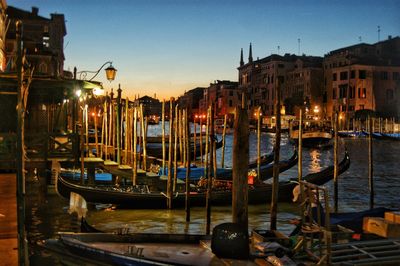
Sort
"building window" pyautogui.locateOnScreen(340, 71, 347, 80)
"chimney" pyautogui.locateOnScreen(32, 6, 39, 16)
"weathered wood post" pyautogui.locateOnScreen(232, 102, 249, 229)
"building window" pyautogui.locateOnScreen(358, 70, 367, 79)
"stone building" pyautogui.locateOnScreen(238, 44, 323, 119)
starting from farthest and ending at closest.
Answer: "stone building" pyautogui.locateOnScreen(238, 44, 323, 119) → "building window" pyautogui.locateOnScreen(340, 71, 347, 80) → "building window" pyautogui.locateOnScreen(358, 70, 367, 79) → "chimney" pyautogui.locateOnScreen(32, 6, 39, 16) → "weathered wood post" pyautogui.locateOnScreen(232, 102, 249, 229)

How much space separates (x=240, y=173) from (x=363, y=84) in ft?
160

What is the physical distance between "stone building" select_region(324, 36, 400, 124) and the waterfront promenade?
152ft

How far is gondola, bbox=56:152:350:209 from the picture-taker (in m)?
10.9

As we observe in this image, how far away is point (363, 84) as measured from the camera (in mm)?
52281

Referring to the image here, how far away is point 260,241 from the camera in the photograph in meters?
6.21

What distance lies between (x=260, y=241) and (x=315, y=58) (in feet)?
202

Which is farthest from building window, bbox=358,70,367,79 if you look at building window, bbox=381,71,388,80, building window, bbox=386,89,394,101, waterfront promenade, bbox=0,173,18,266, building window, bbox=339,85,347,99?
waterfront promenade, bbox=0,173,18,266

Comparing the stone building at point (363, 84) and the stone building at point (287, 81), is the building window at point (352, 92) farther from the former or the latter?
the stone building at point (287, 81)

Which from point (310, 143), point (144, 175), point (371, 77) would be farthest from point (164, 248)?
point (371, 77)

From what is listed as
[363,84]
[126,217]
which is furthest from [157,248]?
[363,84]

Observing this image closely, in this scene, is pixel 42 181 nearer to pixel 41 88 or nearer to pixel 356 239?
pixel 41 88

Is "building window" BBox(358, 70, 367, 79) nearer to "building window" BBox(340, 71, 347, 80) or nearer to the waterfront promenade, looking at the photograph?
"building window" BBox(340, 71, 347, 80)

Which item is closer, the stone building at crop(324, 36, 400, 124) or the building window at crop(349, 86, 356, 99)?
the stone building at crop(324, 36, 400, 124)

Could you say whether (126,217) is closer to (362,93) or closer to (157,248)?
(157,248)
